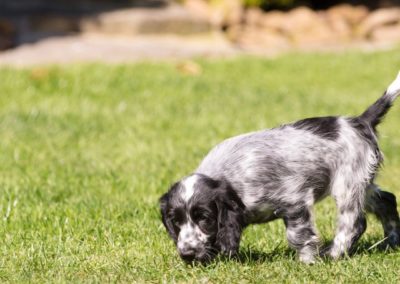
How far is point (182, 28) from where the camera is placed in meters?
18.6

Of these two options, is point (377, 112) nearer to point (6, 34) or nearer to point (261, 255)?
point (261, 255)

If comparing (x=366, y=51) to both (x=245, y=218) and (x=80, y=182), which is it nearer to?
→ (x=80, y=182)

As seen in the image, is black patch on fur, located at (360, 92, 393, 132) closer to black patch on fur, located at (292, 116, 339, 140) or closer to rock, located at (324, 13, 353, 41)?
black patch on fur, located at (292, 116, 339, 140)

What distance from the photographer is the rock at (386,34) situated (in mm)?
20625

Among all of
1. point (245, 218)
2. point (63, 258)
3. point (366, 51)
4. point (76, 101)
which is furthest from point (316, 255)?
point (366, 51)

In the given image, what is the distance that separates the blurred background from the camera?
16844mm

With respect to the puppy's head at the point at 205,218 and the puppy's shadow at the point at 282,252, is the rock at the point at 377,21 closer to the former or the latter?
the puppy's shadow at the point at 282,252

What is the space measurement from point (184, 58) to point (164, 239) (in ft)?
35.3

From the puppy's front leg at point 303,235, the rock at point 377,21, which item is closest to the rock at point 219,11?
the rock at point 377,21

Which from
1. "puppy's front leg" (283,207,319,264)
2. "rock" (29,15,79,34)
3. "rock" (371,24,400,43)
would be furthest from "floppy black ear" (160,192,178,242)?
"rock" (371,24,400,43)

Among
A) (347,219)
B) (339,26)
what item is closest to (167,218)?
(347,219)

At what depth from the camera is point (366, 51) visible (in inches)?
725

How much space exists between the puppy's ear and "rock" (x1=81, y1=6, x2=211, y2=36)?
13168mm

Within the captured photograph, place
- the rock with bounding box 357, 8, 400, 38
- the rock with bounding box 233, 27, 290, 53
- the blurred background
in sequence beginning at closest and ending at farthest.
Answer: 1. the blurred background
2. the rock with bounding box 233, 27, 290, 53
3. the rock with bounding box 357, 8, 400, 38
